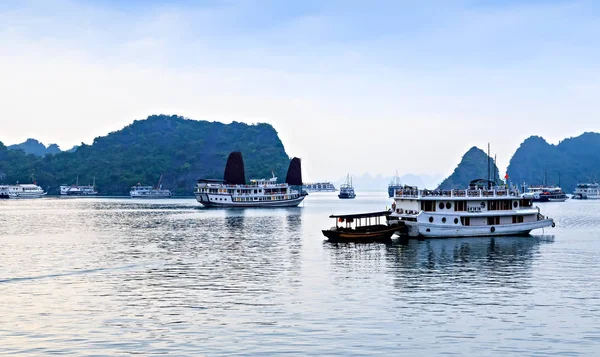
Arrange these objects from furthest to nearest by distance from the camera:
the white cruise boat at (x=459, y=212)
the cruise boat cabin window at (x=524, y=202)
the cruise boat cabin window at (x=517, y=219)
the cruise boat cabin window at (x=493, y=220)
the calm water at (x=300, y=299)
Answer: the cruise boat cabin window at (x=524, y=202), the cruise boat cabin window at (x=517, y=219), the cruise boat cabin window at (x=493, y=220), the white cruise boat at (x=459, y=212), the calm water at (x=300, y=299)

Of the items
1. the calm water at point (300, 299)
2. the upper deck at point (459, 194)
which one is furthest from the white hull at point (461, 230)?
the calm water at point (300, 299)

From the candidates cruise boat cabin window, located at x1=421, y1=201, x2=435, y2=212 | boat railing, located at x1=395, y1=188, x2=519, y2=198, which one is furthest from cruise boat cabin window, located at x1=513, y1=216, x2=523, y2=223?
cruise boat cabin window, located at x1=421, y1=201, x2=435, y2=212

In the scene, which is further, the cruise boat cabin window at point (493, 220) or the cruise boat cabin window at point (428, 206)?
the cruise boat cabin window at point (493, 220)

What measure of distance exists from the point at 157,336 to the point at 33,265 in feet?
95.9

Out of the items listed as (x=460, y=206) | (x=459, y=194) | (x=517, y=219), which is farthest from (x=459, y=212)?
(x=517, y=219)

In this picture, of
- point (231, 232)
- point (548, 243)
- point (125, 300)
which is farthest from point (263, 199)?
point (125, 300)

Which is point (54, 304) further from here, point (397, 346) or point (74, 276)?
point (397, 346)

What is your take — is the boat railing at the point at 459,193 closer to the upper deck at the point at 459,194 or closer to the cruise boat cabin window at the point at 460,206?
the upper deck at the point at 459,194

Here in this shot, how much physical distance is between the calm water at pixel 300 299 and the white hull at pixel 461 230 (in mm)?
5164

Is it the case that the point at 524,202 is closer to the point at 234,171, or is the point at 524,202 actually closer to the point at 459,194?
the point at 459,194

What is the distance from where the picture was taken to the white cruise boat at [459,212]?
74062 millimetres

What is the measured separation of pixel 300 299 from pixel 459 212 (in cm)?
4300

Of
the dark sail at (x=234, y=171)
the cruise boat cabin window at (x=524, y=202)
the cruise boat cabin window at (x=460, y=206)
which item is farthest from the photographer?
the dark sail at (x=234, y=171)

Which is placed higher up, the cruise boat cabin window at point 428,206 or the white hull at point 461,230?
the cruise boat cabin window at point 428,206
